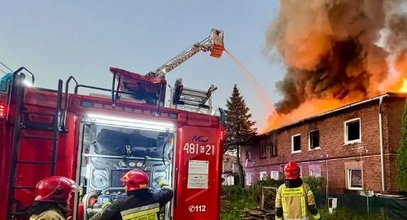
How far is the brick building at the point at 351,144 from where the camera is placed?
1728 centimetres

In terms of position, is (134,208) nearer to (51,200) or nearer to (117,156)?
(51,200)

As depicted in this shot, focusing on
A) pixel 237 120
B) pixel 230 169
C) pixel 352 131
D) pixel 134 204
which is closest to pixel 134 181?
pixel 134 204

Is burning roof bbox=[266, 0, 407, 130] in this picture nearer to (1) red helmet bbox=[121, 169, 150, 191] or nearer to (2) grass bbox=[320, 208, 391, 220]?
(2) grass bbox=[320, 208, 391, 220]

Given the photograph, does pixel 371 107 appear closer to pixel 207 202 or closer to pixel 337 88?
pixel 337 88

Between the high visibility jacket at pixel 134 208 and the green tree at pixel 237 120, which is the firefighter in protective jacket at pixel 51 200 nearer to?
the high visibility jacket at pixel 134 208

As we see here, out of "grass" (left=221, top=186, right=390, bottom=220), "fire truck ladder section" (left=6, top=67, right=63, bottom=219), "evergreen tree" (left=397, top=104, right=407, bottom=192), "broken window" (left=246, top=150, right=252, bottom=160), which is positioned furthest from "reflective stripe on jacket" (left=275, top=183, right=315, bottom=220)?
"broken window" (left=246, top=150, right=252, bottom=160)

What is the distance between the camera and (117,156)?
17.6ft

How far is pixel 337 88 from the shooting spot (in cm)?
2756

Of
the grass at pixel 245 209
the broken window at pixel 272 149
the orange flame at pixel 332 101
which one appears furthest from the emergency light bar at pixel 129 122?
the broken window at pixel 272 149

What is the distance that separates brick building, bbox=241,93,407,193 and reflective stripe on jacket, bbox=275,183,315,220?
1198 cm

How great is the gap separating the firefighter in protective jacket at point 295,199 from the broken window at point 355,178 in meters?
14.1

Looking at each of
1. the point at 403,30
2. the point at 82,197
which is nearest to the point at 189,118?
the point at 82,197

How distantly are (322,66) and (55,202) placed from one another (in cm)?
2797

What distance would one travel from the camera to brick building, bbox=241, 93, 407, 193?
1728 cm
